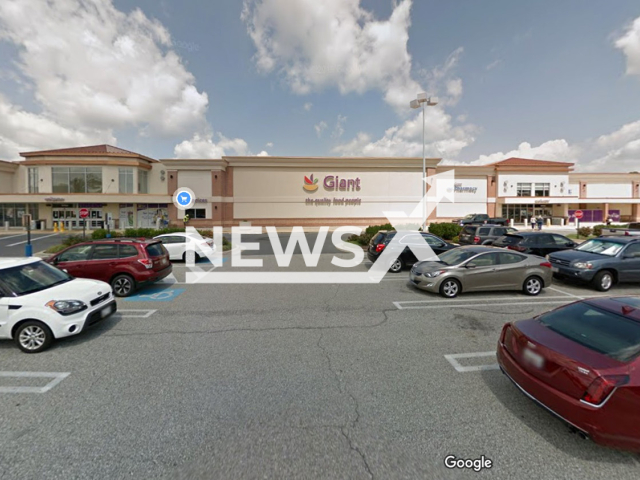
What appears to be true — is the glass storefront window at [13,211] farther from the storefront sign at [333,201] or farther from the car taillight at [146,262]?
the car taillight at [146,262]

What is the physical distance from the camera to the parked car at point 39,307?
14.5ft

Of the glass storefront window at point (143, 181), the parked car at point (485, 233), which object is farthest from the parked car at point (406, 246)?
the glass storefront window at point (143, 181)

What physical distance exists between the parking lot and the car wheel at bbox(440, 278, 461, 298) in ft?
4.94

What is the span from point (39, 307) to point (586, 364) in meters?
7.07

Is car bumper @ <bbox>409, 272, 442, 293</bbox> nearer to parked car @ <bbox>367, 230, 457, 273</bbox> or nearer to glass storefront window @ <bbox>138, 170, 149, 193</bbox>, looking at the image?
parked car @ <bbox>367, 230, 457, 273</bbox>

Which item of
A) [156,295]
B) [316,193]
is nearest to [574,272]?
[156,295]

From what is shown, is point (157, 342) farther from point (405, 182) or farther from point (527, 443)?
point (405, 182)

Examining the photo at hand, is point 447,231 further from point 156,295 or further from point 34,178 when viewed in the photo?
point 34,178

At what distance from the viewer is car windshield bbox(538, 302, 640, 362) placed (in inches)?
105

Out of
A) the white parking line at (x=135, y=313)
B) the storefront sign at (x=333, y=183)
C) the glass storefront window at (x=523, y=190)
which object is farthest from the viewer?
the glass storefront window at (x=523, y=190)

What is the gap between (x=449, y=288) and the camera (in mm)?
7438

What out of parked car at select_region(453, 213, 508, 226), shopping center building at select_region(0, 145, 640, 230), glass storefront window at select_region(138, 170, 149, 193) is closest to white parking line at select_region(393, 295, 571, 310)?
parked car at select_region(453, 213, 508, 226)

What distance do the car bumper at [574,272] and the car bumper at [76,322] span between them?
38.8 ft

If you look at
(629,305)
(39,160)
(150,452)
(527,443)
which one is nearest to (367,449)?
(527,443)
